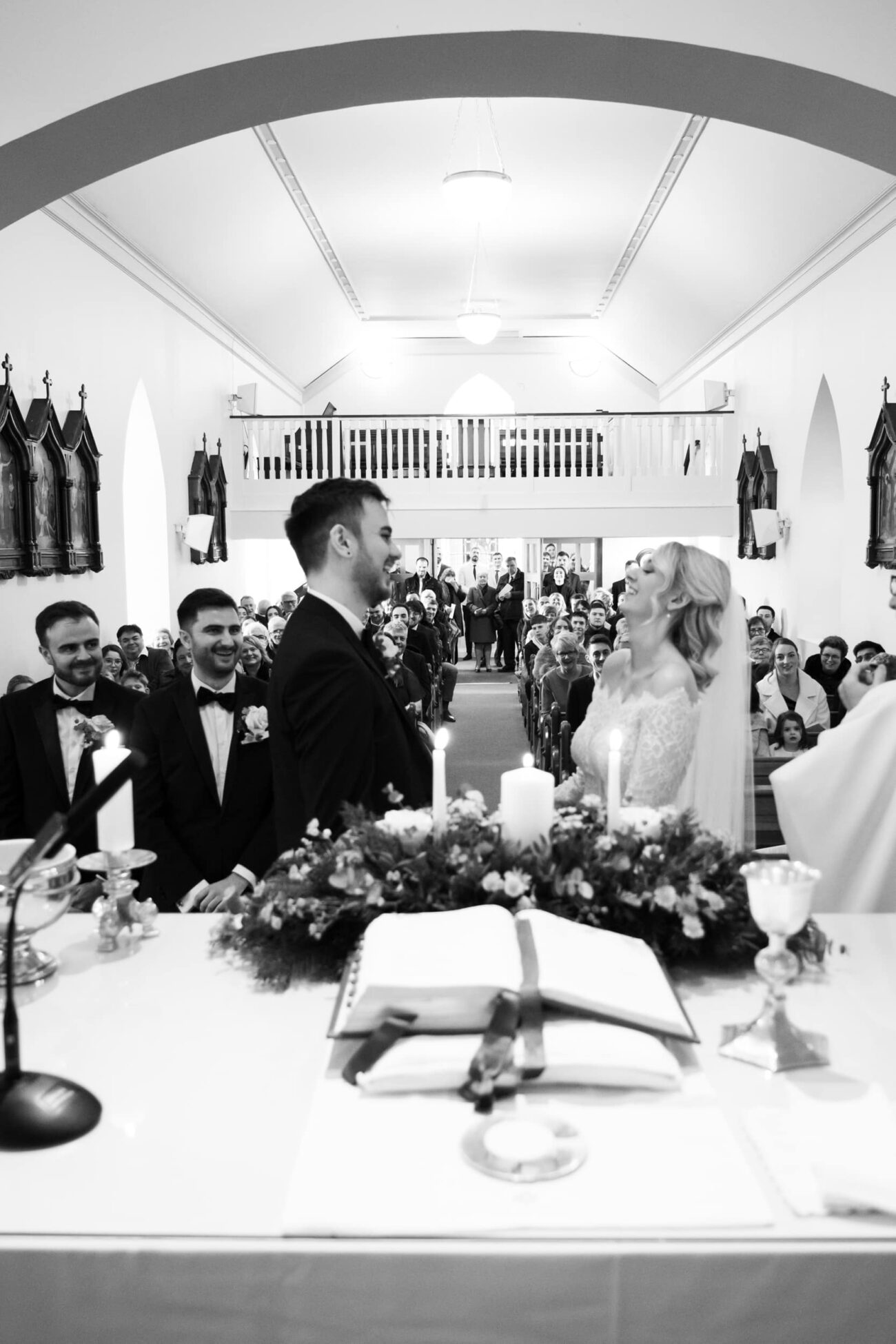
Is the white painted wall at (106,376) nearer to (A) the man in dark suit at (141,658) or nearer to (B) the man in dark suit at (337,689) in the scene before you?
(A) the man in dark suit at (141,658)

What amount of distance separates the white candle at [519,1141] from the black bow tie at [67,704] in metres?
3.03

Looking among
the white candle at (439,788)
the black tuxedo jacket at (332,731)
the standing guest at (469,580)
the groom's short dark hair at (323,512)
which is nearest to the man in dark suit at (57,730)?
the black tuxedo jacket at (332,731)

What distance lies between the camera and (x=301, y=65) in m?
4.12

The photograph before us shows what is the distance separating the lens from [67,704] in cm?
414

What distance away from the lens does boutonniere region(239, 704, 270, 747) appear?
3707 millimetres

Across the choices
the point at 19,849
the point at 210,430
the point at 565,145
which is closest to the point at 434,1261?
the point at 19,849

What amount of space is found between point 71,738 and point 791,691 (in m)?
6.01

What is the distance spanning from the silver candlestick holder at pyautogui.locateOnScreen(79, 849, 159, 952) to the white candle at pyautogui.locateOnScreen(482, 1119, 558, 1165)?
91cm

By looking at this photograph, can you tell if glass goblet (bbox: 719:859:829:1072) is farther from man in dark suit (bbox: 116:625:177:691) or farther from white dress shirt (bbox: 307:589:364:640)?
man in dark suit (bbox: 116:625:177:691)

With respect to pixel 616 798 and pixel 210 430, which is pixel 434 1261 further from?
pixel 210 430

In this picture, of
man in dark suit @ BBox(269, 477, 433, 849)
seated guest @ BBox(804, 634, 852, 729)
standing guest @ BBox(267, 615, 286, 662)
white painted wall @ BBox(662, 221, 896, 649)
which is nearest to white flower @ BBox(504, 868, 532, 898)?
man in dark suit @ BBox(269, 477, 433, 849)

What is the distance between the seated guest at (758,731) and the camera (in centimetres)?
662

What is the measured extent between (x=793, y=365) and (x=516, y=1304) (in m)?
13.3

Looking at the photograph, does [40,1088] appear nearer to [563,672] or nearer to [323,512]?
[323,512]
